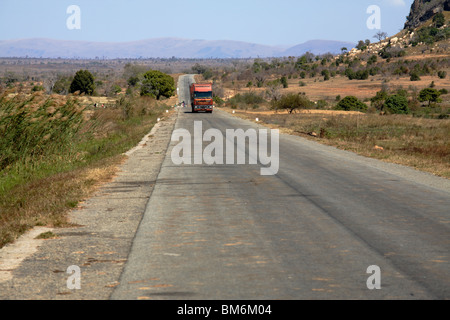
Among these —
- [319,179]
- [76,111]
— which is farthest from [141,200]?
[76,111]

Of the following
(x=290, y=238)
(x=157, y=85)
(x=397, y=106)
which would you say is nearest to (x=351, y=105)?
(x=397, y=106)

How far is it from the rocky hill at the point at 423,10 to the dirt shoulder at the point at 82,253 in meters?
163

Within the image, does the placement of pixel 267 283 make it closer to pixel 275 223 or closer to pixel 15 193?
pixel 275 223

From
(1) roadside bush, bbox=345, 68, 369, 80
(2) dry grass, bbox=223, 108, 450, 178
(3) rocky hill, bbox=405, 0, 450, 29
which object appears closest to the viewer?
(2) dry grass, bbox=223, 108, 450, 178

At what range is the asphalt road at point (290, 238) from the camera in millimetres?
6098

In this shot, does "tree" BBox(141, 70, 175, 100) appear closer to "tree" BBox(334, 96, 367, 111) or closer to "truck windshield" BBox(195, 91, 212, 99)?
"truck windshield" BBox(195, 91, 212, 99)

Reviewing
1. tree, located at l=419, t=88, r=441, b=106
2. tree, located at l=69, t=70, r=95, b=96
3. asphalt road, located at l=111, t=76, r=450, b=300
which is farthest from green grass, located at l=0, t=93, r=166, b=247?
tree, located at l=69, t=70, r=95, b=96

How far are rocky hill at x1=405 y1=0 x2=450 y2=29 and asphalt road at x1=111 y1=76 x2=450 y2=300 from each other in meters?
158

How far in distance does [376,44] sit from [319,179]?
162289 mm

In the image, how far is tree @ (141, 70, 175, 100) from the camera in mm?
96387

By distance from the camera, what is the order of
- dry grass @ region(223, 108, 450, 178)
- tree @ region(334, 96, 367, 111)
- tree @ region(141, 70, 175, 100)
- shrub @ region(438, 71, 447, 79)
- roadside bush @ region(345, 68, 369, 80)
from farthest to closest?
1. roadside bush @ region(345, 68, 369, 80)
2. shrub @ region(438, 71, 447, 79)
3. tree @ region(141, 70, 175, 100)
4. tree @ region(334, 96, 367, 111)
5. dry grass @ region(223, 108, 450, 178)

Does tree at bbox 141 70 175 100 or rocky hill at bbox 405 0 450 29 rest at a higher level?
rocky hill at bbox 405 0 450 29

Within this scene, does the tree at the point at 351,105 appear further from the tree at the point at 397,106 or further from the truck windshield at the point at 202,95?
the truck windshield at the point at 202,95

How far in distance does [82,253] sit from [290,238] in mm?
2997
